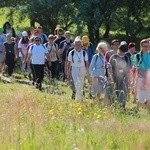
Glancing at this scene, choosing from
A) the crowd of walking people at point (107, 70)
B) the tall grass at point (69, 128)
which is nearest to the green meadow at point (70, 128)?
the tall grass at point (69, 128)

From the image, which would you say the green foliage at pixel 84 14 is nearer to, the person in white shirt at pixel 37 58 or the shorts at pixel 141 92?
the person in white shirt at pixel 37 58

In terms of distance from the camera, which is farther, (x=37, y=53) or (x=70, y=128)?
(x=37, y=53)

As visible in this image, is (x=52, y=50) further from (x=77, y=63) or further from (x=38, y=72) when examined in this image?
(x=77, y=63)

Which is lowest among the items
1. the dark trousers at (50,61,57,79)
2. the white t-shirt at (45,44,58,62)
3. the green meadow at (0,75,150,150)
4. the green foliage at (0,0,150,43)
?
the dark trousers at (50,61,57,79)

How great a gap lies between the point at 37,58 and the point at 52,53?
2.29m

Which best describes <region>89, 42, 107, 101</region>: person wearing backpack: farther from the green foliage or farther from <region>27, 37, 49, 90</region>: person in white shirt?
the green foliage

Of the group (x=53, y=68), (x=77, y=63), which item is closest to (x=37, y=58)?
(x=77, y=63)

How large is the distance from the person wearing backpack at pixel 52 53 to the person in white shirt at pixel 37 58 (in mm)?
1795

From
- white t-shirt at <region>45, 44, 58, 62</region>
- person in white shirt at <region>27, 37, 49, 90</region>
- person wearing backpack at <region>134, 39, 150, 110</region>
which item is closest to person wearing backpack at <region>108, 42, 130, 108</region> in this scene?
person wearing backpack at <region>134, 39, 150, 110</region>

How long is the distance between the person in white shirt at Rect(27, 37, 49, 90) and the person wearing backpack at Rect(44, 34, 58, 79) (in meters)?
1.79

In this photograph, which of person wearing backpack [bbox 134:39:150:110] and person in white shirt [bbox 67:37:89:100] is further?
person in white shirt [bbox 67:37:89:100]

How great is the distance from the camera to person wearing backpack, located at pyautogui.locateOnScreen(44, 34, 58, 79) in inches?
700

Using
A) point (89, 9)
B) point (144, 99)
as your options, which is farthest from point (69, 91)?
point (89, 9)

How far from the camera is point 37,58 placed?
1575cm
